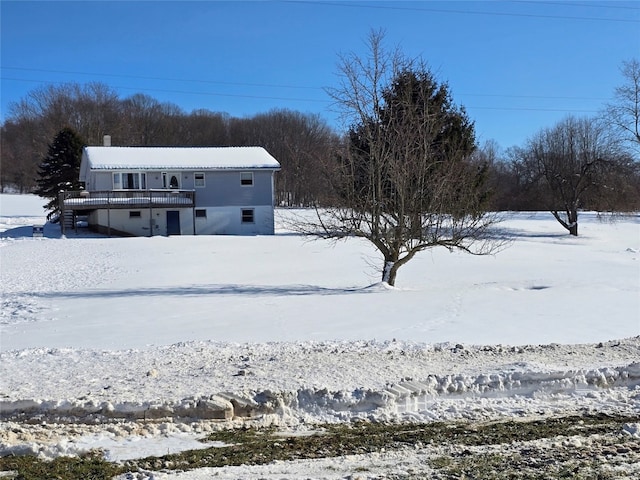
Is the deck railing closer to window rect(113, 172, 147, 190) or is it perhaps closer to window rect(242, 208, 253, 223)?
window rect(113, 172, 147, 190)

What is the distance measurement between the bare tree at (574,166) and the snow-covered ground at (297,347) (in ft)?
67.1

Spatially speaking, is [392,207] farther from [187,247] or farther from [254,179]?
[254,179]

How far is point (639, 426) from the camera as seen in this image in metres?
5.50

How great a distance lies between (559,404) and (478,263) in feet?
62.1

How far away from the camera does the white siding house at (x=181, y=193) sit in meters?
39.7

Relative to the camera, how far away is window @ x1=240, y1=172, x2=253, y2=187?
138 ft

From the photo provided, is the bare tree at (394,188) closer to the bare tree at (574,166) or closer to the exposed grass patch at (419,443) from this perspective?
the exposed grass patch at (419,443)

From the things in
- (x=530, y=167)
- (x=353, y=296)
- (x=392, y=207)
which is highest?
(x=530, y=167)

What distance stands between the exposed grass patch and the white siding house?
35419 mm

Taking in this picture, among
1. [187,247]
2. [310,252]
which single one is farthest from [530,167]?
[187,247]

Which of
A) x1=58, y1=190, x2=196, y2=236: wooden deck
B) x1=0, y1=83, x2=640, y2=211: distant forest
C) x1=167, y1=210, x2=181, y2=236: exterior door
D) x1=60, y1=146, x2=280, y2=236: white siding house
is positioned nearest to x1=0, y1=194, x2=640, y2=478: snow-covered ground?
x1=58, y1=190, x2=196, y2=236: wooden deck

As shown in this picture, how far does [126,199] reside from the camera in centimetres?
3881

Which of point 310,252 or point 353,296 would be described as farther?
point 310,252

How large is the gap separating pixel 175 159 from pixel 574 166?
28556 millimetres
